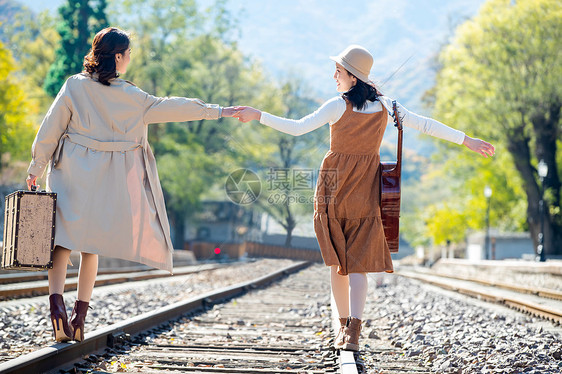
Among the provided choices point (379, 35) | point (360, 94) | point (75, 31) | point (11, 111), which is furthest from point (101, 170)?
point (11, 111)

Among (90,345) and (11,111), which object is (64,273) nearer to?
(90,345)

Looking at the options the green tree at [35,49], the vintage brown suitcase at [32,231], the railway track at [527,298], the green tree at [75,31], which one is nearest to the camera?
the vintage brown suitcase at [32,231]

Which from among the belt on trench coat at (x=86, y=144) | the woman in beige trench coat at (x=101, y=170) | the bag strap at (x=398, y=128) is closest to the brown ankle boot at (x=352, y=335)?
the bag strap at (x=398, y=128)

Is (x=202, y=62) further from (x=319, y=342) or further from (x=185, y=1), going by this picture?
(x=319, y=342)

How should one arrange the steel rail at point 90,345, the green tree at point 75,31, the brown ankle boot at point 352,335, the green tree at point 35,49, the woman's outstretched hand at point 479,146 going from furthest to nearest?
the green tree at point 35,49, the green tree at point 75,31, the woman's outstretched hand at point 479,146, the brown ankle boot at point 352,335, the steel rail at point 90,345

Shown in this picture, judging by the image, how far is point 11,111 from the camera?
89.8 feet

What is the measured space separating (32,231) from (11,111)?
86.2 feet

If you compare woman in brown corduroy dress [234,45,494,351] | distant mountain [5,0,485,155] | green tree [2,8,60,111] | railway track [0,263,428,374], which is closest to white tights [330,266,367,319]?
woman in brown corduroy dress [234,45,494,351]

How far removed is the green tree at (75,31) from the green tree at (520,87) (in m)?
16.1

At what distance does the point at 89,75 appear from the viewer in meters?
3.80

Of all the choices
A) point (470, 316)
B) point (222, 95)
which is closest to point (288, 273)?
point (470, 316)

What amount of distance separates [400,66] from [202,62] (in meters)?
33.8

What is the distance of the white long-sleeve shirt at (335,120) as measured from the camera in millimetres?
3982

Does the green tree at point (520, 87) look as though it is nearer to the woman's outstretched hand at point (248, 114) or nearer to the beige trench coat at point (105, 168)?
the woman's outstretched hand at point (248, 114)
